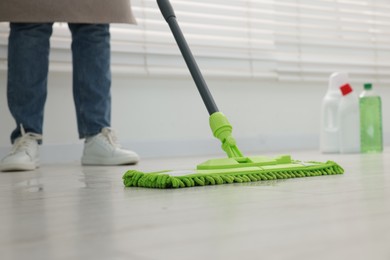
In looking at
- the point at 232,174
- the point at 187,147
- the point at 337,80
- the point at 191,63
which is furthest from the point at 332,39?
the point at 232,174

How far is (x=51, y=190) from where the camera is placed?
99 centimetres

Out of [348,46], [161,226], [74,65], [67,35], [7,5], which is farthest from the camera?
[348,46]

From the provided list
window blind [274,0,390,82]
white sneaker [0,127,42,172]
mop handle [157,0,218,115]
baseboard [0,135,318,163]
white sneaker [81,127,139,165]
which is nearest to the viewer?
mop handle [157,0,218,115]

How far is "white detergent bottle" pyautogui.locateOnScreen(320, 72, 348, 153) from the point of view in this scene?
2131mm

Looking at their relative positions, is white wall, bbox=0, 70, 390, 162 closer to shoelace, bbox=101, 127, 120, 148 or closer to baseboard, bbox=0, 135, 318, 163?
baseboard, bbox=0, 135, 318, 163

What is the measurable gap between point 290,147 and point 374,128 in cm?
49

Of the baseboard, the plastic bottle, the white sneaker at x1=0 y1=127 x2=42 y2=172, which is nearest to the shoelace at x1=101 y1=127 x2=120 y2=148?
the white sneaker at x1=0 y1=127 x2=42 y2=172

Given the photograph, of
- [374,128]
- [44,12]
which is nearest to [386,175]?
[44,12]

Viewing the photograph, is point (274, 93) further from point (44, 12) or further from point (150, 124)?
point (44, 12)

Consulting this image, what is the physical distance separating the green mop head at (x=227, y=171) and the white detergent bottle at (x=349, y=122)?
1.01 meters

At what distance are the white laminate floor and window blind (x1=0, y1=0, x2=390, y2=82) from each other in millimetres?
1274

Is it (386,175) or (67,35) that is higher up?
(67,35)

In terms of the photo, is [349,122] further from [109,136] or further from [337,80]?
[109,136]

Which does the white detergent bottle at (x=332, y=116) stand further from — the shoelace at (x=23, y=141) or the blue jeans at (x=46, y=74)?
the shoelace at (x=23, y=141)
